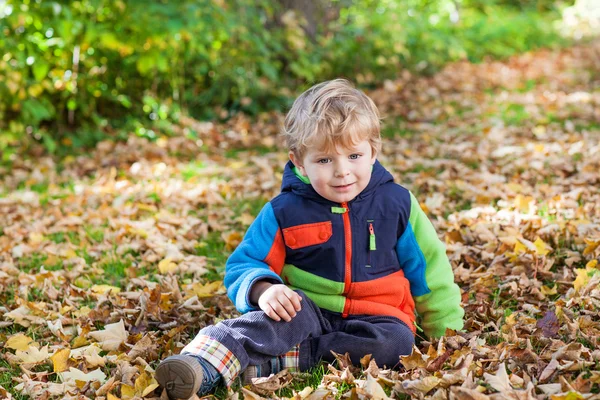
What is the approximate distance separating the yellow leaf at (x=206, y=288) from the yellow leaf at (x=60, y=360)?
2.73ft

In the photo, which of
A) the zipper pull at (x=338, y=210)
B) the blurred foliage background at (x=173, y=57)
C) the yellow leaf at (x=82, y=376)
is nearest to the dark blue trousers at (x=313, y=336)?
the zipper pull at (x=338, y=210)

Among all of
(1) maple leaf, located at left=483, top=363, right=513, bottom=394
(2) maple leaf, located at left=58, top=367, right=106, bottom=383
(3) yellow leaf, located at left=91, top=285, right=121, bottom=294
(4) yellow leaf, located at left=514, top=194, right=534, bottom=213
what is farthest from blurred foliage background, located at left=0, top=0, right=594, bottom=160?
(1) maple leaf, located at left=483, top=363, right=513, bottom=394

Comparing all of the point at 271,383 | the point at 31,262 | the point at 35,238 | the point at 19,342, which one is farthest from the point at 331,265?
the point at 35,238

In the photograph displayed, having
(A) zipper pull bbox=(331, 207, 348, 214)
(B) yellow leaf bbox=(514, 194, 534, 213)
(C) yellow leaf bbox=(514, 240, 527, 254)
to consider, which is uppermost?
(A) zipper pull bbox=(331, 207, 348, 214)

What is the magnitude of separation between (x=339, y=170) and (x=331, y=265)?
401mm

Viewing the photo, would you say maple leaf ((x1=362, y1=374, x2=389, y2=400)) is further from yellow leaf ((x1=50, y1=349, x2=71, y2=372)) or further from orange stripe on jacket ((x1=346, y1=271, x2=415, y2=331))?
yellow leaf ((x1=50, y1=349, x2=71, y2=372))

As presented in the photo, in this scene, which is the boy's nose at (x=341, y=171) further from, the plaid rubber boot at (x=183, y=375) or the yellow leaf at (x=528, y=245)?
the yellow leaf at (x=528, y=245)

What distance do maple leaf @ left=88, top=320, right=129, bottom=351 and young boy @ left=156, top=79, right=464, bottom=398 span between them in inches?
24.3

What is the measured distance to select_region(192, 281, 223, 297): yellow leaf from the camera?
3330 mm

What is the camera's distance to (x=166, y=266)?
370 cm

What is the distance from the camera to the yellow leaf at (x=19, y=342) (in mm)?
2836

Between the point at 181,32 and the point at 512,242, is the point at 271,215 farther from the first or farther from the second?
the point at 181,32

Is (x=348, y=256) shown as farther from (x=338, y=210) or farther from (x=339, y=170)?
(x=339, y=170)

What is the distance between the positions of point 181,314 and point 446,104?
5779mm
